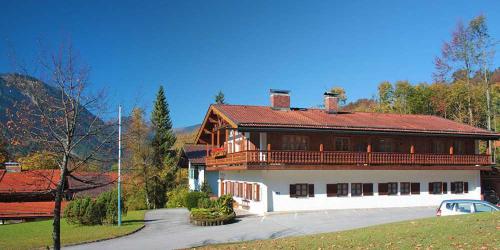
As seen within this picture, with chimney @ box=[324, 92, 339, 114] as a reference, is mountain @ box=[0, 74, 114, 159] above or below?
below

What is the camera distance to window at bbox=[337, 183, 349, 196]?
29.0m

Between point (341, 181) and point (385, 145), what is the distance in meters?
4.88

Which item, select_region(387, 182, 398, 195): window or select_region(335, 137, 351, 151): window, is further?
select_region(387, 182, 398, 195): window

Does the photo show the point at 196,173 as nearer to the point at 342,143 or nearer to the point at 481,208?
the point at 342,143

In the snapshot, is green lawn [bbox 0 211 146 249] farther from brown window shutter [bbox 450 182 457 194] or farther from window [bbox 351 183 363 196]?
brown window shutter [bbox 450 182 457 194]

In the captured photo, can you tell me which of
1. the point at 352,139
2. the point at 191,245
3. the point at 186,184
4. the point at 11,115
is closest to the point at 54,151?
the point at 11,115

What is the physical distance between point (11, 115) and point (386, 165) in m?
24.6

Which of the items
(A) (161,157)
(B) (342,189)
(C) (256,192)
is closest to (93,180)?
(C) (256,192)

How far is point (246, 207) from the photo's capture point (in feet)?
97.5

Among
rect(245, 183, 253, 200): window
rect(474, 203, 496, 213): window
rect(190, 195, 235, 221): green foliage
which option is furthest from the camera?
rect(245, 183, 253, 200): window

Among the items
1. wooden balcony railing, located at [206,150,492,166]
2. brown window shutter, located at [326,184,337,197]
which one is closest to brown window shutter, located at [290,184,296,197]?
wooden balcony railing, located at [206,150,492,166]

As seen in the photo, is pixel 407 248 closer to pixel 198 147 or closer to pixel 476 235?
pixel 476 235

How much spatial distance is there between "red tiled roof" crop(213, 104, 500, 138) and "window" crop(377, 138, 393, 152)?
1081mm

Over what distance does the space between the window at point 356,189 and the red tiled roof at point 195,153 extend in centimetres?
1717
